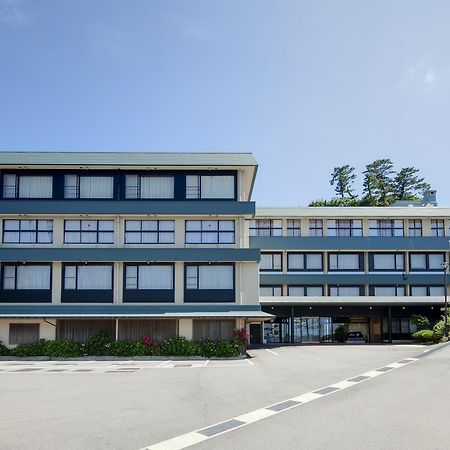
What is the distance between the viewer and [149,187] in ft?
119

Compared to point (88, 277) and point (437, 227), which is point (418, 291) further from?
point (88, 277)

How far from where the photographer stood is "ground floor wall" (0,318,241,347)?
113 ft

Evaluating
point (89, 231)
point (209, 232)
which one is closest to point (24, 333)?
point (89, 231)

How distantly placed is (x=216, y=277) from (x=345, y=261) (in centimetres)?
1935

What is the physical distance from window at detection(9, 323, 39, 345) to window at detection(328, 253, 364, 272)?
2644cm

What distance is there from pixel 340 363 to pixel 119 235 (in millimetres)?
15751

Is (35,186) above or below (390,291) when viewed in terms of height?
above

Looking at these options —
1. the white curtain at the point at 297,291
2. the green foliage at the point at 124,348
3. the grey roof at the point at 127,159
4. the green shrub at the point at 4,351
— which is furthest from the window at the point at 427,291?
the green shrub at the point at 4,351

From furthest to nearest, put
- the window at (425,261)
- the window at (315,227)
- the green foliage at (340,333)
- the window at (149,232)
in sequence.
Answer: the window at (315,227) < the window at (425,261) < the green foliage at (340,333) < the window at (149,232)

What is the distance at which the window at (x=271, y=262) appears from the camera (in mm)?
50344

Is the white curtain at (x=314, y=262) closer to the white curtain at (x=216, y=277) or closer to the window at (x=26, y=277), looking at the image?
the white curtain at (x=216, y=277)

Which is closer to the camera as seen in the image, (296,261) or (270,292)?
(270,292)

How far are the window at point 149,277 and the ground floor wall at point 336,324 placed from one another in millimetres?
15986

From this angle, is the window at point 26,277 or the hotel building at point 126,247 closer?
the hotel building at point 126,247
